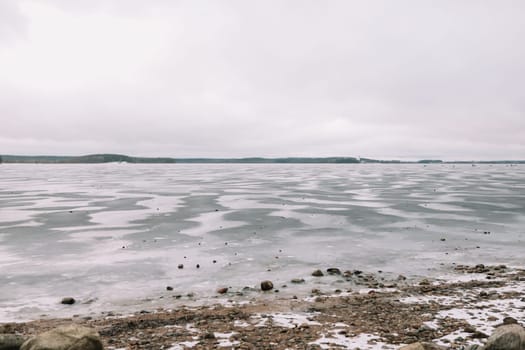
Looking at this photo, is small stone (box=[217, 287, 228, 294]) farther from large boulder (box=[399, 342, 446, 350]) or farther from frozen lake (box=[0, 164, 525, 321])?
large boulder (box=[399, 342, 446, 350])

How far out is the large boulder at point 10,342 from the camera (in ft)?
26.5

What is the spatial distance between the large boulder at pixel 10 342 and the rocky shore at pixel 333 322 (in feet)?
0.06

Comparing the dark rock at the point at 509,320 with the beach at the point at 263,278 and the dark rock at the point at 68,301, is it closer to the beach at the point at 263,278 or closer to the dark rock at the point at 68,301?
the beach at the point at 263,278

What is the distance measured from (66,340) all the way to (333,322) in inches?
246

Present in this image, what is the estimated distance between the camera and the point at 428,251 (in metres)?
19.7

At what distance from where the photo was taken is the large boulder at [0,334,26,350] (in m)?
8.09

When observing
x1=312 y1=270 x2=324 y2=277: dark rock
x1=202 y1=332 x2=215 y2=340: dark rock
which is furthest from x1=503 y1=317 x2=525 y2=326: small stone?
x1=202 y1=332 x2=215 y2=340: dark rock

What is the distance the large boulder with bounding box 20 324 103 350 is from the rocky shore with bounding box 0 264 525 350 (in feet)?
0.09

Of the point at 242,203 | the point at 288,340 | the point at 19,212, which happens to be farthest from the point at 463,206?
the point at 19,212

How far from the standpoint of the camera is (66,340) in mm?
7578

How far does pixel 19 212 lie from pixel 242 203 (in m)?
18.7

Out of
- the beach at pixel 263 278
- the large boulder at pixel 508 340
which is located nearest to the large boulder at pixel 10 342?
the beach at pixel 263 278

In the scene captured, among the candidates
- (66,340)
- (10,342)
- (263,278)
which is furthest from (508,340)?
(10,342)

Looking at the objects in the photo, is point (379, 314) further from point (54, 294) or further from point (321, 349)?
point (54, 294)
